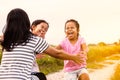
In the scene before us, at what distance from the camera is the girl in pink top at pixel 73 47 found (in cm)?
770

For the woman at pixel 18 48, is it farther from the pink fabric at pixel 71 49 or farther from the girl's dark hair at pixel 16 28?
the pink fabric at pixel 71 49

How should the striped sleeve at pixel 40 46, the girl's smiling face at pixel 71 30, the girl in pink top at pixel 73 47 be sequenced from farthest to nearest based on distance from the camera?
1. the girl's smiling face at pixel 71 30
2. the girl in pink top at pixel 73 47
3. the striped sleeve at pixel 40 46

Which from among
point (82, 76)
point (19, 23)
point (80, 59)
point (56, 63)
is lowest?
point (56, 63)

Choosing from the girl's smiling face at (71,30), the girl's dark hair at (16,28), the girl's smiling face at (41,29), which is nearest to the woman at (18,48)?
the girl's dark hair at (16,28)

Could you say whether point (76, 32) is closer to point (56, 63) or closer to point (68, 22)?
point (68, 22)

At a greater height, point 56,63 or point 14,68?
point 14,68

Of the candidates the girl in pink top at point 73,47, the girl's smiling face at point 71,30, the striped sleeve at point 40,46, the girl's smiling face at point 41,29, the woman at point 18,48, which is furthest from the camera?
the girl's smiling face at point 71,30

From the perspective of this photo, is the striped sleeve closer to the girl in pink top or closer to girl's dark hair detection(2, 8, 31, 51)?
girl's dark hair detection(2, 8, 31, 51)

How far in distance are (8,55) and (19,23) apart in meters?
0.39

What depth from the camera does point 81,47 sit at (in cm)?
793

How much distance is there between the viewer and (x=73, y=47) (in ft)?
25.9

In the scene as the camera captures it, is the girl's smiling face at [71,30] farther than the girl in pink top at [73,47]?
Yes

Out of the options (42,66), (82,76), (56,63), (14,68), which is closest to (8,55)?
(14,68)

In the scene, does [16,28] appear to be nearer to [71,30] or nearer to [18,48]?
[18,48]
